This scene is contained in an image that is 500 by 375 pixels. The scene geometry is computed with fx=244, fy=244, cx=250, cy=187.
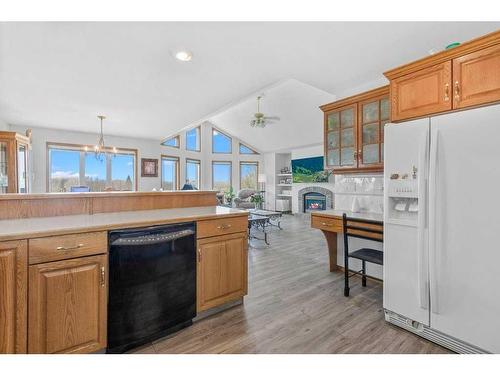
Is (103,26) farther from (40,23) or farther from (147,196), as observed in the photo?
(147,196)

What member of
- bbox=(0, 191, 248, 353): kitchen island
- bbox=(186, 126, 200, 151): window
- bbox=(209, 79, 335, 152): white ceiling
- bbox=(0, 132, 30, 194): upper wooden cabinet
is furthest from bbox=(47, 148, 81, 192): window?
bbox=(0, 191, 248, 353): kitchen island

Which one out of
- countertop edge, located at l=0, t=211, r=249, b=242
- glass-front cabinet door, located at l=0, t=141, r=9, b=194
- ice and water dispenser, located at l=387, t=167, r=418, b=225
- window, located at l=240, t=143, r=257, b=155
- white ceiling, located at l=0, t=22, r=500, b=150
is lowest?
countertop edge, located at l=0, t=211, r=249, b=242

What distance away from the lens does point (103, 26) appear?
2.28 m

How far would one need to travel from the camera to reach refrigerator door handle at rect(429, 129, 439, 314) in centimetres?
171

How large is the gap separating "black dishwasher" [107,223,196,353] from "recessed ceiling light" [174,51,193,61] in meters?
2.01

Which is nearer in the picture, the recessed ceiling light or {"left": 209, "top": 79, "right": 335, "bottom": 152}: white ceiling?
the recessed ceiling light

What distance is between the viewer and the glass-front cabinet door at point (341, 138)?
3096mm

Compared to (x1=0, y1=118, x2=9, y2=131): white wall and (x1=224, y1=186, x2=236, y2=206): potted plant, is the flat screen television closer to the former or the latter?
(x1=224, y1=186, x2=236, y2=206): potted plant

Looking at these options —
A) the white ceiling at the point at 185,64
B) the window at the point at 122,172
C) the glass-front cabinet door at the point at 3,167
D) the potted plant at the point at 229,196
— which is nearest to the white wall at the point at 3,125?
the white ceiling at the point at 185,64

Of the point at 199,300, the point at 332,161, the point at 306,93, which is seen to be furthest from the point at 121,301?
the point at 306,93

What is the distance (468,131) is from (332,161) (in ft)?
5.87

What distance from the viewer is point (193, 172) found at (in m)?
9.85

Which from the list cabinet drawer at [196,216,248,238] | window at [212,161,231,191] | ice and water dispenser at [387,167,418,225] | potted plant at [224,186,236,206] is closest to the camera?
ice and water dispenser at [387,167,418,225]

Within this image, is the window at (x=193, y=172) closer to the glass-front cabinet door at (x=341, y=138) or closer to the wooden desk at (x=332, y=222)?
the glass-front cabinet door at (x=341, y=138)
